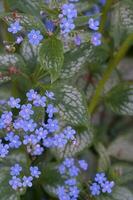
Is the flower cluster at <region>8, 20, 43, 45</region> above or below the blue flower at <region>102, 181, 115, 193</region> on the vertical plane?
above

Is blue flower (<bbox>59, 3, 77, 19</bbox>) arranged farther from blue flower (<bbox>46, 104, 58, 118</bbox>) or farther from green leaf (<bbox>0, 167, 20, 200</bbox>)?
green leaf (<bbox>0, 167, 20, 200</bbox>)

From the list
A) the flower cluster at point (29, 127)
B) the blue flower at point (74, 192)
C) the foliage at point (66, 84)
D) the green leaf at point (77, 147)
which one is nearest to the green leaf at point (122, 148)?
the foliage at point (66, 84)

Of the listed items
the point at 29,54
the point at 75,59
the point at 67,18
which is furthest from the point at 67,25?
the point at 29,54

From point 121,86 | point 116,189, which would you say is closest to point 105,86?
point 121,86

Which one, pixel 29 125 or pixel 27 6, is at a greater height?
pixel 27 6

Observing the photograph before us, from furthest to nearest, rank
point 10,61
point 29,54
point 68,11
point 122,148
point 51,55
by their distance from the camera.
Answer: point 122,148
point 29,54
point 10,61
point 51,55
point 68,11

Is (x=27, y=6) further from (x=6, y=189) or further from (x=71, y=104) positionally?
(x=6, y=189)

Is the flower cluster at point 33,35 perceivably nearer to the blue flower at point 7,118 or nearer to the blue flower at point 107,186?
the blue flower at point 7,118

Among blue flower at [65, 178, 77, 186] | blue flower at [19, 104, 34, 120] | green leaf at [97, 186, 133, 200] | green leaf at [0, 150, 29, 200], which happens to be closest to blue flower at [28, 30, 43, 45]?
blue flower at [19, 104, 34, 120]
